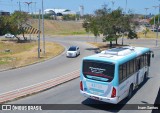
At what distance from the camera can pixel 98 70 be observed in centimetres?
1552

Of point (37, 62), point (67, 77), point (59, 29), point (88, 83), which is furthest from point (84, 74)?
point (59, 29)

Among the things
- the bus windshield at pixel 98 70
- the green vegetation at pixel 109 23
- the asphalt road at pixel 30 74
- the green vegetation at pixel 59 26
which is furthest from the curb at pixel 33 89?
the green vegetation at pixel 59 26

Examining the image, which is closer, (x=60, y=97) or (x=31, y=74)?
(x=60, y=97)

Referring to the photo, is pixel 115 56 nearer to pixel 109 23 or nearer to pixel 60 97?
pixel 60 97

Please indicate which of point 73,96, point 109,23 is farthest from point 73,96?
point 109,23

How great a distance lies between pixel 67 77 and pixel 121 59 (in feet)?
32.4

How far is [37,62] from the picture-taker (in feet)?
111

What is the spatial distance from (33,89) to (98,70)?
670cm

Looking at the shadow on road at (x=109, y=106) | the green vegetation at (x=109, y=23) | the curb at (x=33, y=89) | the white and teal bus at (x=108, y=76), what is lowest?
the shadow on road at (x=109, y=106)

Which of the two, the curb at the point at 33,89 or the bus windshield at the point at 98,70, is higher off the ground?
the bus windshield at the point at 98,70

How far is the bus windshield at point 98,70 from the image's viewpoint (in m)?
15.2

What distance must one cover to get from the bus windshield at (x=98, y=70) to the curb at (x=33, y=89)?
17.0ft

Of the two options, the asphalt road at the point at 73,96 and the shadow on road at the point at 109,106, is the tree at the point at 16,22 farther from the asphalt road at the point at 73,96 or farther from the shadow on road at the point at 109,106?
the shadow on road at the point at 109,106

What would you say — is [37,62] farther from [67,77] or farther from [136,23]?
[136,23]
